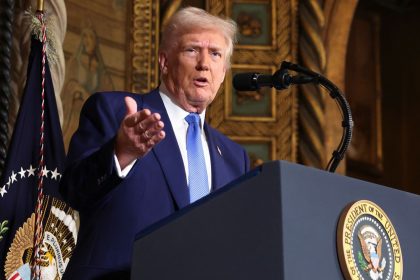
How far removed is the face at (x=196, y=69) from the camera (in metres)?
3.19

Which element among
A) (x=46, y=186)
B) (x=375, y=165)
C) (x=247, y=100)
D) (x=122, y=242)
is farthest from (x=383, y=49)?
(x=122, y=242)

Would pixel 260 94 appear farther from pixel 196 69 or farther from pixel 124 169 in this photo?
pixel 124 169

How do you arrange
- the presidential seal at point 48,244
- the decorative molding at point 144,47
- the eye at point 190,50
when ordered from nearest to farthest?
the eye at point 190,50 → the presidential seal at point 48,244 → the decorative molding at point 144,47

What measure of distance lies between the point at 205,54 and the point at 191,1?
2.91 meters

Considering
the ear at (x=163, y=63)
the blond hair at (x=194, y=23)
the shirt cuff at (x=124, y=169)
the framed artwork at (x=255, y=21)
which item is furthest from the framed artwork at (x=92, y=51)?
the shirt cuff at (x=124, y=169)

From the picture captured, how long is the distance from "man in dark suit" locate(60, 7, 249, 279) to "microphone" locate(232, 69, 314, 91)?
294mm

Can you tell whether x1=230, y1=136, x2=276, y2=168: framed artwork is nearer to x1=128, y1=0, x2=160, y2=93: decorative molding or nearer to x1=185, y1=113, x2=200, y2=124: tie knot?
x1=128, y1=0, x2=160, y2=93: decorative molding

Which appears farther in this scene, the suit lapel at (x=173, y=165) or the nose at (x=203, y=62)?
the nose at (x=203, y=62)

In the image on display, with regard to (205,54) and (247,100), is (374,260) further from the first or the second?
(247,100)

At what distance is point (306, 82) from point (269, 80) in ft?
0.37

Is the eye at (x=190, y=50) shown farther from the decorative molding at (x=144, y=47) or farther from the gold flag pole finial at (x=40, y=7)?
the decorative molding at (x=144, y=47)

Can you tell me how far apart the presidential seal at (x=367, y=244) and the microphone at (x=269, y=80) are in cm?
62

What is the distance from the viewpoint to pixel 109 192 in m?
2.67

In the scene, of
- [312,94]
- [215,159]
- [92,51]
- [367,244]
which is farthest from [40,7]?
[312,94]
